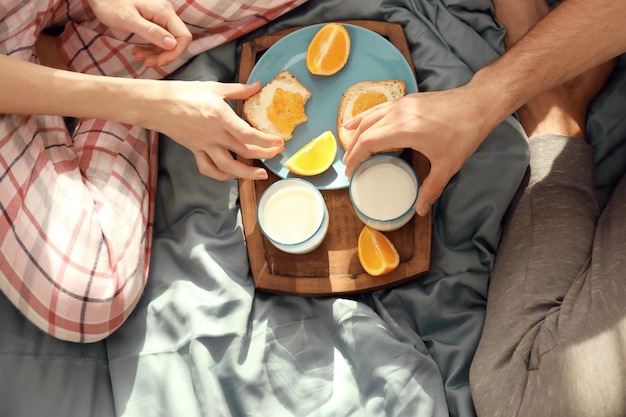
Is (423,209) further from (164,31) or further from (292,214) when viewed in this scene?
(164,31)

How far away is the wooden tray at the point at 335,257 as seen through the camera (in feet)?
3.48

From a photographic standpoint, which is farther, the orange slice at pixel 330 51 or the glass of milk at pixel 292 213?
the orange slice at pixel 330 51

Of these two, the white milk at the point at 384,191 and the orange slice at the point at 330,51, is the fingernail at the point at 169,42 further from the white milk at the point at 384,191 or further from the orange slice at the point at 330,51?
the white milk at the point at 384,191

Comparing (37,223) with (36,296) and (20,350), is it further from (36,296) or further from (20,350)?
(20,350)

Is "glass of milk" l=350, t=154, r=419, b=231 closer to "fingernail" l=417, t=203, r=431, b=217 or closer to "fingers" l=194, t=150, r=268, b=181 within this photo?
"fingernail" l=417, t=203, r=431, b=217

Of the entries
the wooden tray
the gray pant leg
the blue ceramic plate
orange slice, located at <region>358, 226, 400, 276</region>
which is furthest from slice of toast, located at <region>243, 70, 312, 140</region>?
the gray pant leg

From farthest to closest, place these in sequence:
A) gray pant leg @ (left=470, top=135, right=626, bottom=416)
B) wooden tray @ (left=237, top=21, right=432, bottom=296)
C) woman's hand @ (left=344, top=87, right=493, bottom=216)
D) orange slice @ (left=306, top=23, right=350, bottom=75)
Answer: orange slice @ (left=306, top=23, right=350, bottom=75) → wooden tray @ (left=237, top=21, right=432, bottom=296) → woman's hand @ (left=344, top=87, right=493, bottom=216) → gray pant leg @ (left=470, top=135, right=626, bottom=416)

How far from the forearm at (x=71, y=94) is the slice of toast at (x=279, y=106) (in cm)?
20

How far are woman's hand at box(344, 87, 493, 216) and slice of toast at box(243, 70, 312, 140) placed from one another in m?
0.19

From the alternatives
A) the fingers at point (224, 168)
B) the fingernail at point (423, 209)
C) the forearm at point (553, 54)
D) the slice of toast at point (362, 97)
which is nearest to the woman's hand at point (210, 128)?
the fingers at point (224, 168)

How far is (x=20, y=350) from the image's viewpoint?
1063 millimetres

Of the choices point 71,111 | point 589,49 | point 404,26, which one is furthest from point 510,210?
point 71,111

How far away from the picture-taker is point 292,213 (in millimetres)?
1060

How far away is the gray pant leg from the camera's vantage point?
0.82 m
